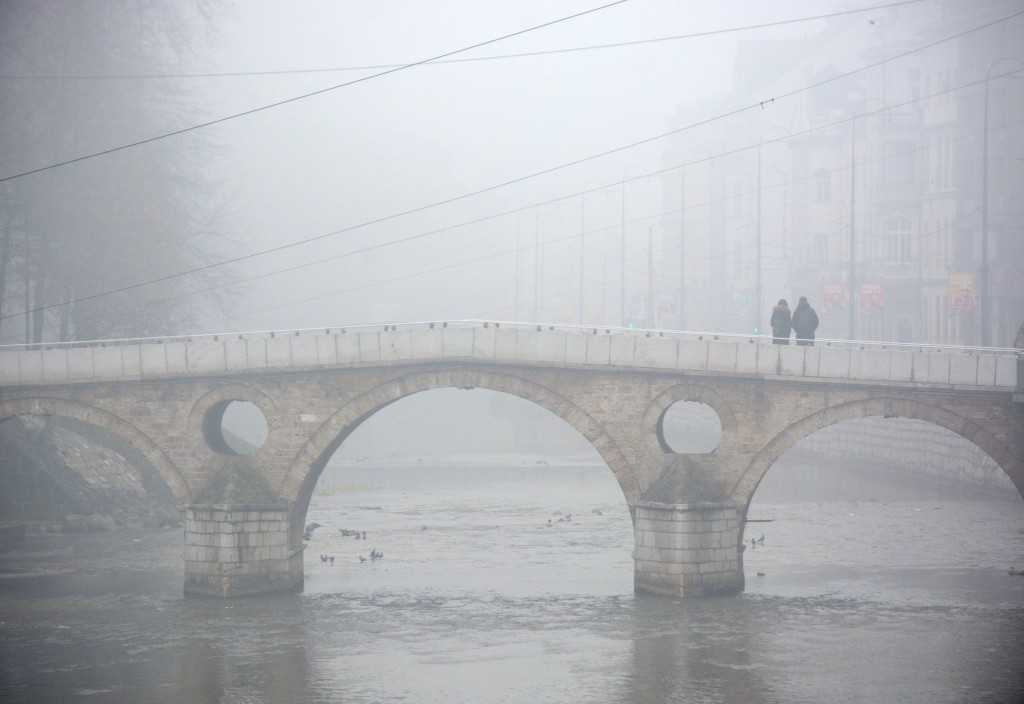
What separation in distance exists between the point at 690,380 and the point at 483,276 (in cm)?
8961

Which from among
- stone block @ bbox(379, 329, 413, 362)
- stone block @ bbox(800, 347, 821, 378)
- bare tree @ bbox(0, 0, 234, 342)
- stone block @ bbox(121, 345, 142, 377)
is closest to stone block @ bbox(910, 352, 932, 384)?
stone block @ bbox(800, 347, 821, 378)

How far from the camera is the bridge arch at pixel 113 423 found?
89.3ft

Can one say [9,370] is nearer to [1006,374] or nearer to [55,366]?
[55,366]

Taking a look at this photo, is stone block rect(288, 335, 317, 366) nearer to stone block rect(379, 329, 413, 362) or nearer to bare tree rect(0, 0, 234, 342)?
stone block rect(379, 329, 413, 362)

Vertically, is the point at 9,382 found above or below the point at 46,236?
below

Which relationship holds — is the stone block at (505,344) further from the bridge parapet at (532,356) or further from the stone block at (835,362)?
the stone block at (835,362)

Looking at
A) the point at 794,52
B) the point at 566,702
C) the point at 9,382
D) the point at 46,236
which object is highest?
the point at 794,52

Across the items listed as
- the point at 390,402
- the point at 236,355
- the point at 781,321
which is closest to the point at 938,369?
the point at 781,321

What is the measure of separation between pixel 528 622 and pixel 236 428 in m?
43.5

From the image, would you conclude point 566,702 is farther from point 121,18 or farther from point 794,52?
point 794,52

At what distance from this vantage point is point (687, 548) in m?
24.8

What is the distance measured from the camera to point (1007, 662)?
2077cm

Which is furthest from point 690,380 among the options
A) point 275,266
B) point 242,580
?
point 275,266

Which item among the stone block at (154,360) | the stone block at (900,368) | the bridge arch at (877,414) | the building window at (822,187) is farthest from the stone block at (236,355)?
the building window at (822,187)
